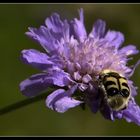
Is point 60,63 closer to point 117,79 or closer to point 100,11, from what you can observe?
point 117,79

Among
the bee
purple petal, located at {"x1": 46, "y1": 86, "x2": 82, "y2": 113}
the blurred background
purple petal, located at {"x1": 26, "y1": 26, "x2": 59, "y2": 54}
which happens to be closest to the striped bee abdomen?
the bee

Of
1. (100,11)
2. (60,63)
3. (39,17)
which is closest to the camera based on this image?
(60,63)

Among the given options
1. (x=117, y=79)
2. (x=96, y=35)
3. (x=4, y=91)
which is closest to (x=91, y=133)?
(x=4, y=91)

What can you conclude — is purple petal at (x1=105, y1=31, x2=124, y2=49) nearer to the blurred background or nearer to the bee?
the bee

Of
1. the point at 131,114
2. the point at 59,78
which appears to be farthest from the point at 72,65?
the point at 131,114

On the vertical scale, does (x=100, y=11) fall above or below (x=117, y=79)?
above

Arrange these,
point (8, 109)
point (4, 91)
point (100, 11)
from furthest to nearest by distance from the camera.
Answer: point (100, 11)
point (4, 91)
point (8, 109)

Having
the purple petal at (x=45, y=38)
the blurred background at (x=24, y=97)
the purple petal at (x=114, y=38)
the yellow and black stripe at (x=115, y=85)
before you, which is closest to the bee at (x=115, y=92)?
the yellow and black stripe at (x=115, y=85)
